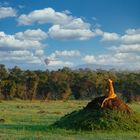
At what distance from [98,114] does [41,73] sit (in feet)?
222

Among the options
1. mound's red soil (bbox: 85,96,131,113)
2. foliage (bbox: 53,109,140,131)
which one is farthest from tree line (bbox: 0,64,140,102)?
foliage (bbox: 53,109,140,131)

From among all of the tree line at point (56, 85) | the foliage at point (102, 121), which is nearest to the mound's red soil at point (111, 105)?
the foliage at point (102, 121)

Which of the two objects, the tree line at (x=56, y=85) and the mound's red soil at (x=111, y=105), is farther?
the tree line at (x=56, y=85)

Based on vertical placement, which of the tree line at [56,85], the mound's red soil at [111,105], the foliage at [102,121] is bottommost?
the foliage at [102,121]

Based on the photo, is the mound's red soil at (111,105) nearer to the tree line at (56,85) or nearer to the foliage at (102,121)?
the foliage at (102,121)

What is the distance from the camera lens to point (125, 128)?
77.3 ft

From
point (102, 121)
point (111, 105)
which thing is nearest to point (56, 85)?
point (111, 105)

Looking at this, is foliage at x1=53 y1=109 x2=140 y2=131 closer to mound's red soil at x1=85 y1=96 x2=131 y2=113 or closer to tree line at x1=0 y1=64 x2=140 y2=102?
mound's red soil at x1=85 y1=96 x2=131 y2=113

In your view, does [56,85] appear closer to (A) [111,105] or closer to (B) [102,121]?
(A) [111,105]

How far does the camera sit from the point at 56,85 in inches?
3428

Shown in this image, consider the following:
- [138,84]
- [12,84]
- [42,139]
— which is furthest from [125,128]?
[138,84]

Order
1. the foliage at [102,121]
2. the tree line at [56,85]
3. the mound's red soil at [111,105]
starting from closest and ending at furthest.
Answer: the foliage at [102,121] → the mound's red soil at [111,105] → the tree line at [56,85]

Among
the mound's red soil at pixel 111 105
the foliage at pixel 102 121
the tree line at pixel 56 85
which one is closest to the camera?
the foliage at pixel 102 121

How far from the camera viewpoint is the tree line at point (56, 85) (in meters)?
83.9
